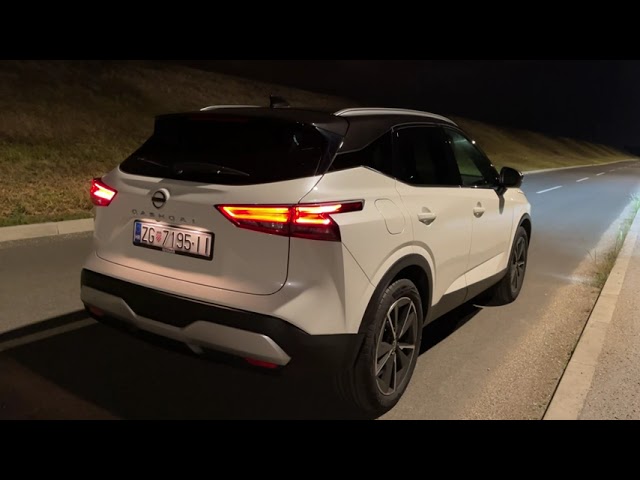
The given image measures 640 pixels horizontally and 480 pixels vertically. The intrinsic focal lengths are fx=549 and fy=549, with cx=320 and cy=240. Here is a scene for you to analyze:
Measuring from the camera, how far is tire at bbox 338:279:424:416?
281cm

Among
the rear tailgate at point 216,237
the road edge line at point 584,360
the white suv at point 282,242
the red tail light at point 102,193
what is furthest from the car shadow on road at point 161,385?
the road edge line at point 584,360

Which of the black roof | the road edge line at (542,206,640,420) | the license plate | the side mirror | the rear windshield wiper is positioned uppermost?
the black roof

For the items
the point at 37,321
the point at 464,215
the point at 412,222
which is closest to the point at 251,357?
the point at 412,222

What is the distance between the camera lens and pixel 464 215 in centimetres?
372

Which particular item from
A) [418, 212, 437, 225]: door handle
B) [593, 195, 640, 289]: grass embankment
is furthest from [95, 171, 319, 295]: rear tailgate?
[593, 195, 640, 289]: grass embankment

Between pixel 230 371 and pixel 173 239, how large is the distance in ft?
3.74

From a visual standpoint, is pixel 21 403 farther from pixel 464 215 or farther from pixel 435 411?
pixel 464 215

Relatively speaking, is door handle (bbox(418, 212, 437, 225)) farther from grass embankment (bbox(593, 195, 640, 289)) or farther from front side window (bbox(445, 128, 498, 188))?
grass embankment (bbox(593, 195, 640, 289))

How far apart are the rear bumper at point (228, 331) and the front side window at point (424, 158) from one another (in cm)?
109

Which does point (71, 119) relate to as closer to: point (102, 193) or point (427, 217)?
point (102, 193)

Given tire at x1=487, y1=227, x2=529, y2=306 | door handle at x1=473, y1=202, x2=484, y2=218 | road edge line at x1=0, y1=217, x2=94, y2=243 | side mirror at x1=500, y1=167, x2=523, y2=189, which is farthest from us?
road edge line at x1=0, y1=217, x2=94, y2=243

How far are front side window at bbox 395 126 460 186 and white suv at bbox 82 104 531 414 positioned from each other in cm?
2

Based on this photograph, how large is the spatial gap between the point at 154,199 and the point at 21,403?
53.5 inches

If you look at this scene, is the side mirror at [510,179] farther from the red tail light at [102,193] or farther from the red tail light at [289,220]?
the red tail light at [102,193]
